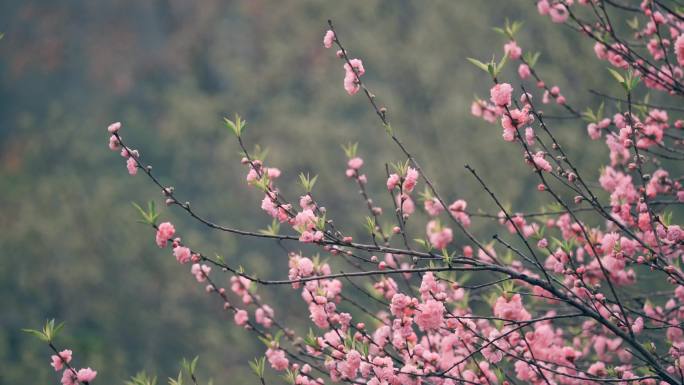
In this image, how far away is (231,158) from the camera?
8.09 metres

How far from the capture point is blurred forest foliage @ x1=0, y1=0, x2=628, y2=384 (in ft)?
22.0

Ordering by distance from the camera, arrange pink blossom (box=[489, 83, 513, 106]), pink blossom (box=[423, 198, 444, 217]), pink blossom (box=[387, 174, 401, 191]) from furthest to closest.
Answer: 1. pink blossom (box=[423, 198, 444, 217])
2. pink blossom (box=[387, 174, 401, 191])
3. pink blossom (box=[489, 83, 513, 106])

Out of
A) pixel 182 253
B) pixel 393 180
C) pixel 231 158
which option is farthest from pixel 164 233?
pixel 231 158

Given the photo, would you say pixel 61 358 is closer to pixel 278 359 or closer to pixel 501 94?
pixel 278 359

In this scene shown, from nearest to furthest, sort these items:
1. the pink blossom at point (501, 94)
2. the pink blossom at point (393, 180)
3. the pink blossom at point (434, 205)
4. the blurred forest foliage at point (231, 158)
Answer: the pink blossom at point (501, 94), the pink blossom at point (393, 180), the pink blossom at point (434, 205), the blurred forest foliage at point (231, 158)

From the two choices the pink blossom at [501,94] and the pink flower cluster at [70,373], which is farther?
the pink flower cluster at [70,373]

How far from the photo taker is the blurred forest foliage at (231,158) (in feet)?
22.0

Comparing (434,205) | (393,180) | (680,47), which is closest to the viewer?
(393,180)

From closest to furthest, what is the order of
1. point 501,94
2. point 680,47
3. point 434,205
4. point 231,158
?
point 501,94
point 680,47
point 434,205
point 231,158

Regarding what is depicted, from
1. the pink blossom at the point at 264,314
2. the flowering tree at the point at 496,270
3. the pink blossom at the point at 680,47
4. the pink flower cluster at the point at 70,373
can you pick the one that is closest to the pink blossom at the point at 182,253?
the flowering tree at the point at 496,270

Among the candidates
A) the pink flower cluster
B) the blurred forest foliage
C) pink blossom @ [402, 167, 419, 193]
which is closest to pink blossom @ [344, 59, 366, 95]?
pink blossom @ [402, 167, 419, 193]

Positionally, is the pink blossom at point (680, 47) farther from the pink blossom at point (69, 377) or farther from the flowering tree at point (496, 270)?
the pink blossom at point (69, 377)

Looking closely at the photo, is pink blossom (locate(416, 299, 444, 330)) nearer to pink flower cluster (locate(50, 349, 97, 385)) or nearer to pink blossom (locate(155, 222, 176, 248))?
pink blossom (locate(155, 222, 176, 248))

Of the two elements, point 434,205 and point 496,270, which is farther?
point 434,205
